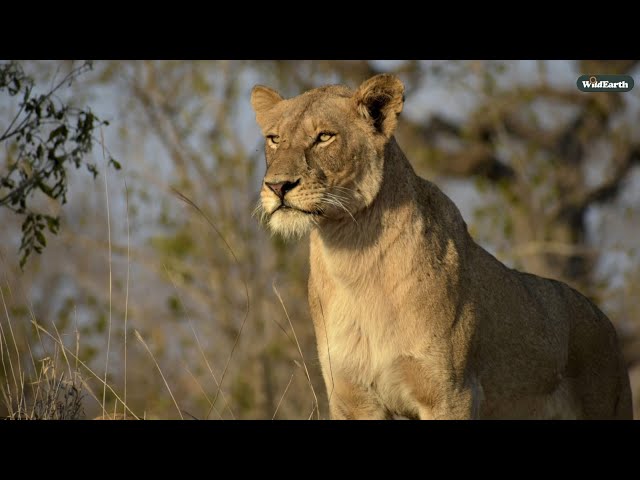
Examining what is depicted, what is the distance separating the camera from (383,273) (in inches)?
205

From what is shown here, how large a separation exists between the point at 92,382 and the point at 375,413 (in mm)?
14118

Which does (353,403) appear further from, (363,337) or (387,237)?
(387,237)

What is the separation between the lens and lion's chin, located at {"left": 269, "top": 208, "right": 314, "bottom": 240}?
495cm

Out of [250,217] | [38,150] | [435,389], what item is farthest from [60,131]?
[250,217]

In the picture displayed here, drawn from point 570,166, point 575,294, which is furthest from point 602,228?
point 575,294

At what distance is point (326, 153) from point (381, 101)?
47 centimetres

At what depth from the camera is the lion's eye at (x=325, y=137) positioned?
5.17m

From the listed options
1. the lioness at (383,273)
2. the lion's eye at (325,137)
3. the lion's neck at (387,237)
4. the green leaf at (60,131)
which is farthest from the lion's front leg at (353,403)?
the green leaf at (60,131)

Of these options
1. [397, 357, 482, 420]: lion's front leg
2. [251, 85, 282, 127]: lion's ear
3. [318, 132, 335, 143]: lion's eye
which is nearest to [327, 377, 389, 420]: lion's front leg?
[397, 357, 482, 420]: lion's front leg

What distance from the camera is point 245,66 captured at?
66.0ft

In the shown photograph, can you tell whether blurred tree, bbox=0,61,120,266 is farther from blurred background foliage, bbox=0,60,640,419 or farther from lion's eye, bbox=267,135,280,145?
blurred background foliage, bbox=0,60,640,419

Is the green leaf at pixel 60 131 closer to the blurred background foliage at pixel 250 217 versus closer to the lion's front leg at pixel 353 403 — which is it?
the lion's front leg at pixel 353 403

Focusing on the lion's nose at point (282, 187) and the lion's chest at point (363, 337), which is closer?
the lion's nose at point (282, 187)
